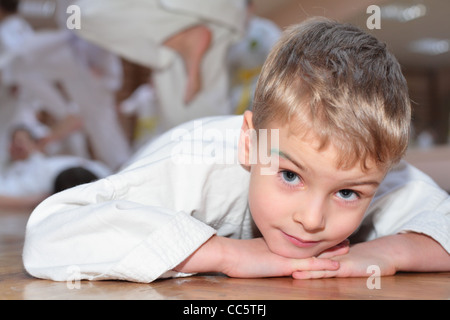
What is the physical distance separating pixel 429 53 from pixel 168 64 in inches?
311

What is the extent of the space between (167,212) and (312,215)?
0.21m

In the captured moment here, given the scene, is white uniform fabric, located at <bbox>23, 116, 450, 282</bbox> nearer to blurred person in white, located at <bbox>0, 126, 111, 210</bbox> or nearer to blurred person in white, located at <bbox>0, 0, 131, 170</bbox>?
blurred person in white, located at <bbox>0, 126, 111, 210</bbox>

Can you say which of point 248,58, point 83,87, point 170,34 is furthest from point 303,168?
point 83,87

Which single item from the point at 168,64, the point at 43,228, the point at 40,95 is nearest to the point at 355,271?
the point at 43,228

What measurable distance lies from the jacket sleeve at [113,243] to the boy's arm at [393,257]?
181 millimetres

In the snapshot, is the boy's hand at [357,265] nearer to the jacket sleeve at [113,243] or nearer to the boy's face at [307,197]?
the boy's face at [307,197]

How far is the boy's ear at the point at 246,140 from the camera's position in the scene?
33.0 inches

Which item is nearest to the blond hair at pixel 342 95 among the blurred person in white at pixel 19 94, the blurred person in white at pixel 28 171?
the blurred person in white at pixel 28 171

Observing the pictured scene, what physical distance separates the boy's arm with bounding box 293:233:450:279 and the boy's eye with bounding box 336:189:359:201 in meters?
0.11

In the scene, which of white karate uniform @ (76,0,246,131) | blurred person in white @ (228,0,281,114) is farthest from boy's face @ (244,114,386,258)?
blurred person in white @ (228,0,281,114)

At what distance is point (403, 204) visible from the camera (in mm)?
979

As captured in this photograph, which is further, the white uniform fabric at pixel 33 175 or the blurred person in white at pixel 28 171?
the white uniform fabric at pixel 33 175

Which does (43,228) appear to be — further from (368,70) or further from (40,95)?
(40,95)
